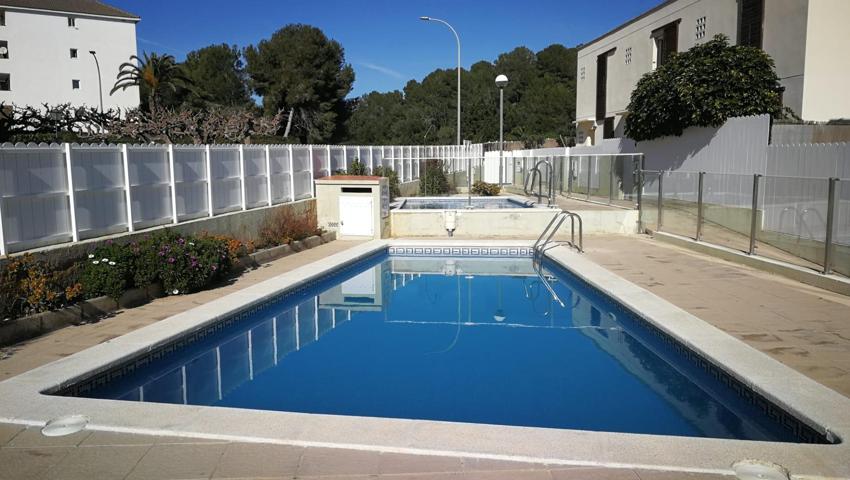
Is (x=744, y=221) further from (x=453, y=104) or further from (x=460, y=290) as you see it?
(x=453, y=104)

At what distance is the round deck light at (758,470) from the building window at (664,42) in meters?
23.7

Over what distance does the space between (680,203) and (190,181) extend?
10576 millimetres

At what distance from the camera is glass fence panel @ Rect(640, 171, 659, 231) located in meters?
16.1

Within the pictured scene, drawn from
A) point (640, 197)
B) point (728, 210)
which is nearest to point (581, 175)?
point (640, 197)

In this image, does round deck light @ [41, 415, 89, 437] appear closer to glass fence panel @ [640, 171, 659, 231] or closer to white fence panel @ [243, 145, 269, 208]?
white fence panel @ [243, 145, 269, 208]

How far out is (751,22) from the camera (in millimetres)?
20297

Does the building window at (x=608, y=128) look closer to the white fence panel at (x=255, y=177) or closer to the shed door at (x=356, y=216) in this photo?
the shed door at (x=356, y=216)

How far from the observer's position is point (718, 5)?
2289cm

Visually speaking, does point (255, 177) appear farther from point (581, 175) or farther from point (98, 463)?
point (581, 175)

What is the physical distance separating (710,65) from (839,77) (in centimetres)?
348

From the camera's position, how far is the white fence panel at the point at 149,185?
34.3 ft

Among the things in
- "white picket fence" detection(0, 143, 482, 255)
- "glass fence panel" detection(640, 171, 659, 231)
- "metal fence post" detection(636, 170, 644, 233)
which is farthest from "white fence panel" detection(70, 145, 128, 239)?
"metal fence post" detection(636, 170, 644, 233)

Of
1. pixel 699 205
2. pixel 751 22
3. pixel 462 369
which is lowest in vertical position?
pixel 462 369

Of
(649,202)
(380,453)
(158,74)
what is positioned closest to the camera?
(380,453)
